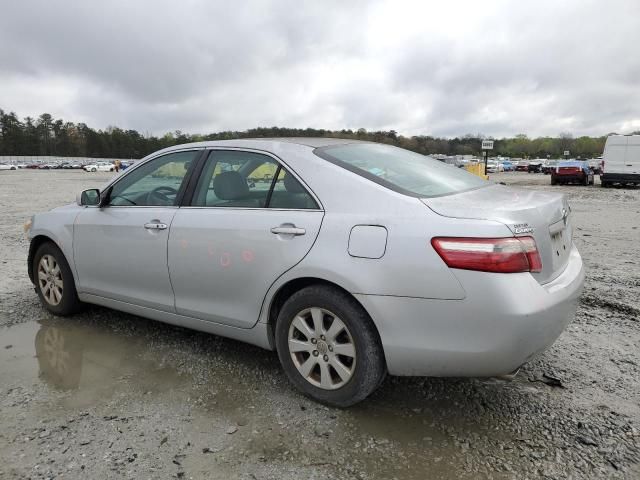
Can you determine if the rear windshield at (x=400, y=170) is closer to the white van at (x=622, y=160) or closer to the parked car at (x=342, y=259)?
the parked car at (x=342, y=259)

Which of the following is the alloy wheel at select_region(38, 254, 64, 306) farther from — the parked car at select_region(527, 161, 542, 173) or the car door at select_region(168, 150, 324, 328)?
the parked car at select_region(527, 161, 542, 173)

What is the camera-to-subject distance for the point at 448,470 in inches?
92.8

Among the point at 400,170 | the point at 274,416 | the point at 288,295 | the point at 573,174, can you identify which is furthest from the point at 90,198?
the point at 573,174

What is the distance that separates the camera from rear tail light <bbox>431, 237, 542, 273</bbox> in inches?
93.0

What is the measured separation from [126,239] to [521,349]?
282 cm

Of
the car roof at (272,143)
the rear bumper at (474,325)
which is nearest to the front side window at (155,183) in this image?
the car roof at (272,143)

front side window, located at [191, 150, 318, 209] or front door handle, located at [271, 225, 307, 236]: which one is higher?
front side window, located at [191, 150, 318, 209]

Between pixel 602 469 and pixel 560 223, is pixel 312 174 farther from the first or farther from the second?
pixel 602 469

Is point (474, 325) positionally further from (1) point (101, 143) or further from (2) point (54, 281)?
(1) point (101, 143)

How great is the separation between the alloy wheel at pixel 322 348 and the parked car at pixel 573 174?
26.8m

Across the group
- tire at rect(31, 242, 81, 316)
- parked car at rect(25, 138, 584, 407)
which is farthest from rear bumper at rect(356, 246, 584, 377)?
tire at rect(31, 242, 81, 316)

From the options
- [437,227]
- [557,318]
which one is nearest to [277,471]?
[437,227]

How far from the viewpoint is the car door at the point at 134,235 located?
3.58 m

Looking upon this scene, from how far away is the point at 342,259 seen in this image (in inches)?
105
